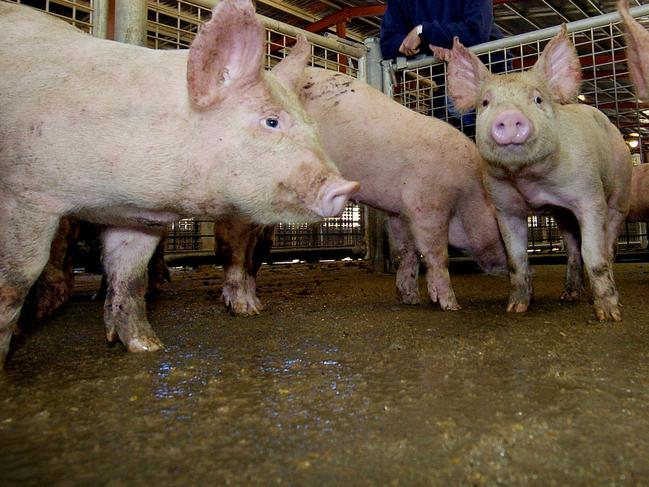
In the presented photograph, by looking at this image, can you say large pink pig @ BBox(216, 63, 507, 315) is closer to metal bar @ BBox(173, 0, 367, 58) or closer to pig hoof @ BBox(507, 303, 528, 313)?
pig hoof @ BBox(507, 303, 528, 313)

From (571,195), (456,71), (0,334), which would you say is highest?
(456,71)

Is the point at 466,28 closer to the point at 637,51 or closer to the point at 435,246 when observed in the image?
the point at 435,246

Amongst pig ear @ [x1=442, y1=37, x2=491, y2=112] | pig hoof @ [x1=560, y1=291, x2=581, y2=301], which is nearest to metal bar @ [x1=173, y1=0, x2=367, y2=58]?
pig ear @ [x1=442, y1=37, x2=491, y2=112]

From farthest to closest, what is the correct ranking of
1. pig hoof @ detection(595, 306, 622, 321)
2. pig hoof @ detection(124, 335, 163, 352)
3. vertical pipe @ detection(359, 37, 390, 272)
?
vertical pipe @ detection(359, 37, 390, 272) < pig hoof @ detection(595, 306, 622, 321) < pig hoof @ detection(124, 335, 163, 352)

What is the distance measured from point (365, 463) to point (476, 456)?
0.23 meters

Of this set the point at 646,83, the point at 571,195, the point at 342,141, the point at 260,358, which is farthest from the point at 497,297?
the point at 260,358

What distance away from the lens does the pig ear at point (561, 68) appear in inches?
134

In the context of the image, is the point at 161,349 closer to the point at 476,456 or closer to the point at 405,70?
the point at 476,456

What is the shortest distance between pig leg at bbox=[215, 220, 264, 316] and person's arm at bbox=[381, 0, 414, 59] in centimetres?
363

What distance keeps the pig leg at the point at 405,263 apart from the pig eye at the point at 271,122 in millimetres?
2222

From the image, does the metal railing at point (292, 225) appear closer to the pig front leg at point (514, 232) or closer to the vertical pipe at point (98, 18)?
the vertical pipe at point (98, 18)

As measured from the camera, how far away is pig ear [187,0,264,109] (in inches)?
76.2

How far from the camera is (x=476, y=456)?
3.74 ft

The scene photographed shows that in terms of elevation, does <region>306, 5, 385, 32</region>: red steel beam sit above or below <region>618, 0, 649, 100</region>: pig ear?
above
